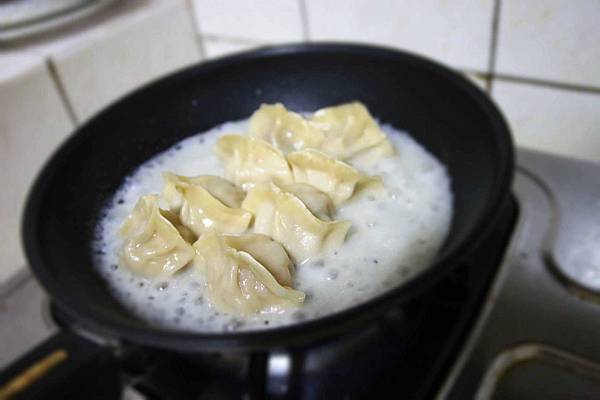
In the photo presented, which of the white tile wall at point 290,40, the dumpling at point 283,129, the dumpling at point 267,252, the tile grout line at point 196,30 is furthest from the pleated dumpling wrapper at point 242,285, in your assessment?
the tile grout line at point 196,30

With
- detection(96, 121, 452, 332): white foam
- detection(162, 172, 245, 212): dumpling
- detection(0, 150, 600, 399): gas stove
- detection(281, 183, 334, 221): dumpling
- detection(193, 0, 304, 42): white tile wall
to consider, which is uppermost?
detection(193, 0, 304, 42): white tile wall

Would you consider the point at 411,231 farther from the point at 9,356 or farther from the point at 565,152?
the point at 9,356

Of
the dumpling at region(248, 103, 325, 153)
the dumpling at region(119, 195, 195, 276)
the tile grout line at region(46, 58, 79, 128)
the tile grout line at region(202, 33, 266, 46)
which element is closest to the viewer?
the dumpling at region(119, 195, 195, 276)

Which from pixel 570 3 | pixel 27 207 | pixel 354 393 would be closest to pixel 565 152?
pixel 570 3

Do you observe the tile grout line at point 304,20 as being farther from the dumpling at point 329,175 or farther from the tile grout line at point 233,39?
the dumpling at point 329,175

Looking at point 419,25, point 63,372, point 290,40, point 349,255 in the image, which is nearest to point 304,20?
point 290,40

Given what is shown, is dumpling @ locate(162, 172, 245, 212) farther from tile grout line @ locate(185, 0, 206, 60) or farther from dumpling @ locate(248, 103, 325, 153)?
tile grout line @ locate(185, 0, 206, 60)

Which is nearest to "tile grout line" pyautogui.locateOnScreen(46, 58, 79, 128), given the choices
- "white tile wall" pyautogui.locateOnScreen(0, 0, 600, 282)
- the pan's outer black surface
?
"white tile wall" pyautogui.locateOnScreen(0, 0, 600, 282)
